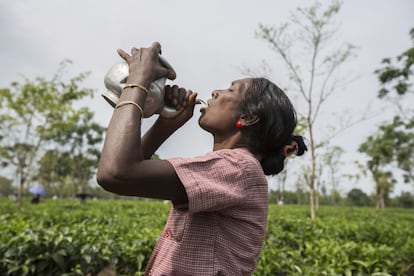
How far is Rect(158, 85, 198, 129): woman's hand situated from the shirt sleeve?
329 mm

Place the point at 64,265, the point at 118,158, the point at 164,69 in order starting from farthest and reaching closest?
the point at 64,265 < the point at 164,69 < the point at 118,158

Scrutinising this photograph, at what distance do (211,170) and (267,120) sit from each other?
319 millimetres

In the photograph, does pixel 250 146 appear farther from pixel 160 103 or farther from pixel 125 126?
pixel 125 126

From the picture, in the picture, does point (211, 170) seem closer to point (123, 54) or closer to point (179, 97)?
point (179, 97)

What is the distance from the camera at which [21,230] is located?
3.33m

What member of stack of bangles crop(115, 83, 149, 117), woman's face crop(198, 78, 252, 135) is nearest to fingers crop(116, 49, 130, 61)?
stack of bangles crop(115, 83, 149, 117)

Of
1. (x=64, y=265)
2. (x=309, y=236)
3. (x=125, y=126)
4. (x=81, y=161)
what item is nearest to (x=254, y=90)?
(x=125, y=126)

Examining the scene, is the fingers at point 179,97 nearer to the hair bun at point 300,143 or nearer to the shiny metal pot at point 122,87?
the shiny metal pot at point 122,87

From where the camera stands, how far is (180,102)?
55.2 inches

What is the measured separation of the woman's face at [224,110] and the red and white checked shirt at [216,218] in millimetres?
135

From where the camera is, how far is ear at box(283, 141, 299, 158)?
1.36m

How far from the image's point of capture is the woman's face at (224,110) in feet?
4.24

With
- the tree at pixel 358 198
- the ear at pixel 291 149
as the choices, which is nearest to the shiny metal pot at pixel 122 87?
the ear at pixel 291 149

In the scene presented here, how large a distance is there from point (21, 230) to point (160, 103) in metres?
2.71
